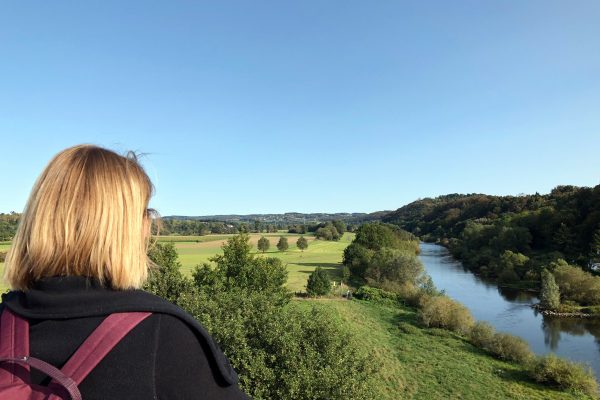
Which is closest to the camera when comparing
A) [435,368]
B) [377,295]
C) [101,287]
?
[101,287]

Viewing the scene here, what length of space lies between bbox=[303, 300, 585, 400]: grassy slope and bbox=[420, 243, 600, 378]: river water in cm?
503

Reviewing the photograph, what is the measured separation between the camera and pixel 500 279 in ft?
182

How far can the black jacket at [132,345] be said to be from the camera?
1.25 meters

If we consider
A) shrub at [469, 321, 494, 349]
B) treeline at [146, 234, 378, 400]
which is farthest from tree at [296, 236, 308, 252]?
treeline at [146, 234, 378, 400]

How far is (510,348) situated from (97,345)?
2886 cm

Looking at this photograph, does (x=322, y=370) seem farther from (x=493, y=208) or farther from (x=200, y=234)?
(x=493, y=208)

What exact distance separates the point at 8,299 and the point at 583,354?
3345 centimetres

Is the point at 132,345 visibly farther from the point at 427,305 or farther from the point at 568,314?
the point at 568,314

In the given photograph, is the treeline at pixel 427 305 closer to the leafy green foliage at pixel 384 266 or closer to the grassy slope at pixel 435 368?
the leafy green foliage at pixel 384 266

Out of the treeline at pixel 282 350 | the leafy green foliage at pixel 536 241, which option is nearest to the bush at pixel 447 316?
the treeline at pixel 282 350

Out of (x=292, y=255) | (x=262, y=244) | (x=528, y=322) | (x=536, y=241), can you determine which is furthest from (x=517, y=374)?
(x=536, y=241)

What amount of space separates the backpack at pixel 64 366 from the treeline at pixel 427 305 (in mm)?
25527

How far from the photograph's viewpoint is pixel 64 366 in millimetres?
1212

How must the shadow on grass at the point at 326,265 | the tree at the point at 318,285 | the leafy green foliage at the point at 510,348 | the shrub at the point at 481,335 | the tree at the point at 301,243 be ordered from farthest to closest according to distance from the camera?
the tree at the point at 301,243 → the shadow on grass at the point at 326,265 → the tree at the point at 318,285 → the shrub at the point at 481,335 → the leafy green foliage at the point at 510,348
